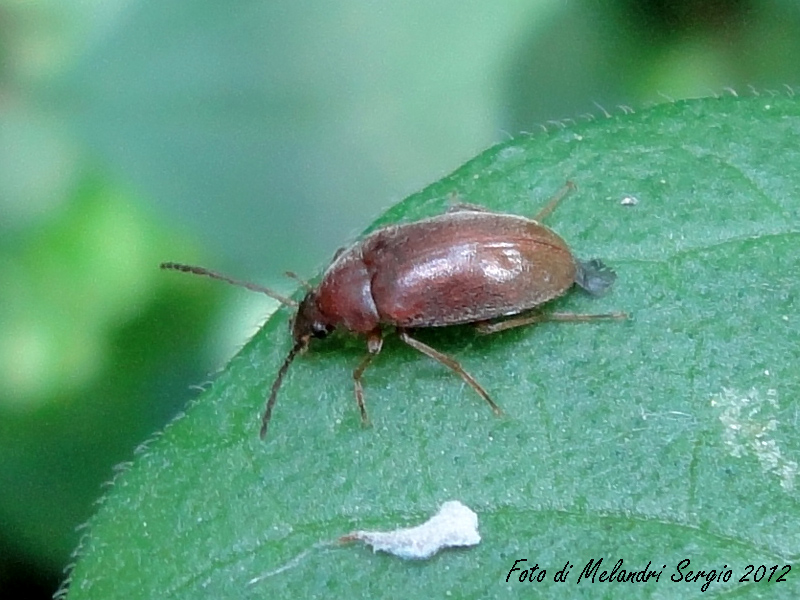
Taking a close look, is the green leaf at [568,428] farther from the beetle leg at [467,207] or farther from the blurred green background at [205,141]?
the blurred green background at [205,141]

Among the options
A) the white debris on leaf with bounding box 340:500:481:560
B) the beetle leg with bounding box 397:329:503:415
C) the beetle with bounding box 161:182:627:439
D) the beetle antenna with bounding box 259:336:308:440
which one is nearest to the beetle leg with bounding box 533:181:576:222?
the beetle with bounding box 161:182:627:439

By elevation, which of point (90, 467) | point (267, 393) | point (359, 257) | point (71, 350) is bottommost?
point (90, 467)

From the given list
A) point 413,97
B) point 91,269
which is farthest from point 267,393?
point 413,97

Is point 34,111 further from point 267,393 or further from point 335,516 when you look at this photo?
point 335,516

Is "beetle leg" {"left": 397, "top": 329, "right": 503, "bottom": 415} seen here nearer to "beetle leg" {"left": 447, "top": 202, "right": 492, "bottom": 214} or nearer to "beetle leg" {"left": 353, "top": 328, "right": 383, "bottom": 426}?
"beetle leg" {"left": 353, "top": 328, "right": 383, "bottom": 426}

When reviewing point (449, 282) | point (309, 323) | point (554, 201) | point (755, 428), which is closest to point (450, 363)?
point (449, 282)

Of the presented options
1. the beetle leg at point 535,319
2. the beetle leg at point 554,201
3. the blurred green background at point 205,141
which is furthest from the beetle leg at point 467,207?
the blurred green background at point 205,141

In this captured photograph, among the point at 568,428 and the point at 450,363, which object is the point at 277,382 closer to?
the point at 450,363
